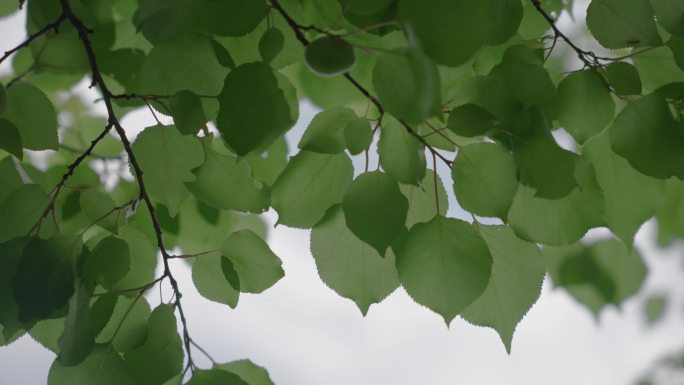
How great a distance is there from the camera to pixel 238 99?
43cm

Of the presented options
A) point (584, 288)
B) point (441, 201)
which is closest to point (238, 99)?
point (441, 201)

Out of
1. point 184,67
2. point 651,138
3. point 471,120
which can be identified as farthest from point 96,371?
point 651,138

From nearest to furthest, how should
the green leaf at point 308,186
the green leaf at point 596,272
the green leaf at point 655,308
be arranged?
the green leaf at point 308,186 → the green leaf at point 596,272 → the green leaf at point 655,308

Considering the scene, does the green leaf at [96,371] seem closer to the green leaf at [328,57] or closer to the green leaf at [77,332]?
the green leaf at [77,332]

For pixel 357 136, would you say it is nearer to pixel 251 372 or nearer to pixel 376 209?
pixel 376 209

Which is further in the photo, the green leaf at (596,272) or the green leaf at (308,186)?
the green leaf at (596,272)

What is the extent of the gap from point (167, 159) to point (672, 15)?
1.30 feet

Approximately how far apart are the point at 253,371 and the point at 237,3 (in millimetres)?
352

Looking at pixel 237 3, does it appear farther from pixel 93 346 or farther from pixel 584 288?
pixel 584 288

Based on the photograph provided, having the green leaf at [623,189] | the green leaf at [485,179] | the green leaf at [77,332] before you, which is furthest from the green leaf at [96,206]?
the green leaf at [623,189]

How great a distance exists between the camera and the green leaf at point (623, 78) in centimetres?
49

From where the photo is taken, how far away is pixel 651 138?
49 cm

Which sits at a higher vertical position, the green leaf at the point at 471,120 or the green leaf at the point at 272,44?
the green leaf at the point at 272,44

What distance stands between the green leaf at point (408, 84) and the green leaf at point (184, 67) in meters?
0.19
